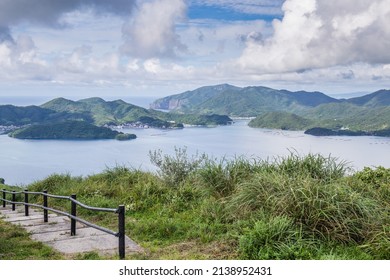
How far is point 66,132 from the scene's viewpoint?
356ft

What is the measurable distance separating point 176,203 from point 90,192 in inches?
110

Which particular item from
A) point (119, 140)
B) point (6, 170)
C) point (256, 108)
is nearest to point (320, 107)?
point (256, 108)

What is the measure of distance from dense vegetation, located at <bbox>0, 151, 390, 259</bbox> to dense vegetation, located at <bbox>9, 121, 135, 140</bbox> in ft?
312

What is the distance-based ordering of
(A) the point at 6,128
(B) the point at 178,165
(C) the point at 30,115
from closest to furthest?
(B) the point at 178,165
(A) the point at 6,128
(C) the point at 30,115

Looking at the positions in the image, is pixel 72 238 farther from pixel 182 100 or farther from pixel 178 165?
pixel 182 100

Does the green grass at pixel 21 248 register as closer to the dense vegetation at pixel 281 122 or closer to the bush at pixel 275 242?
the bush at pixel 275 242

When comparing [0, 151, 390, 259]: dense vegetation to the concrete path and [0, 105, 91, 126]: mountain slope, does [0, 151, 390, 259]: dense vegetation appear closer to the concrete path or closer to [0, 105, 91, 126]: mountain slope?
the concrete path

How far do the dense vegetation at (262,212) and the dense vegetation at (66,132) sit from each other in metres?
95.2

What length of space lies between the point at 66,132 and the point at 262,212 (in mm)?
109263

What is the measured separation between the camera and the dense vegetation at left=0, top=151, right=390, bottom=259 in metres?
4.69

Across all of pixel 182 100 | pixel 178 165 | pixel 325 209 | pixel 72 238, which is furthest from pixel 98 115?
pixel 325 209

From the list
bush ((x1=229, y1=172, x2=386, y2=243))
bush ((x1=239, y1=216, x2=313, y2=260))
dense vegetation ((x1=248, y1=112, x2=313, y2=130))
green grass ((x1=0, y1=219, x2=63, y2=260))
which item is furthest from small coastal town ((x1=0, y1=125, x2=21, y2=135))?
bush ((x1=239, y1=216, x2=313, y2=260))

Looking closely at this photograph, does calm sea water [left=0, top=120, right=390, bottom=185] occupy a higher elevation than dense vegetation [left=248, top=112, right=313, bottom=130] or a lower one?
lower
